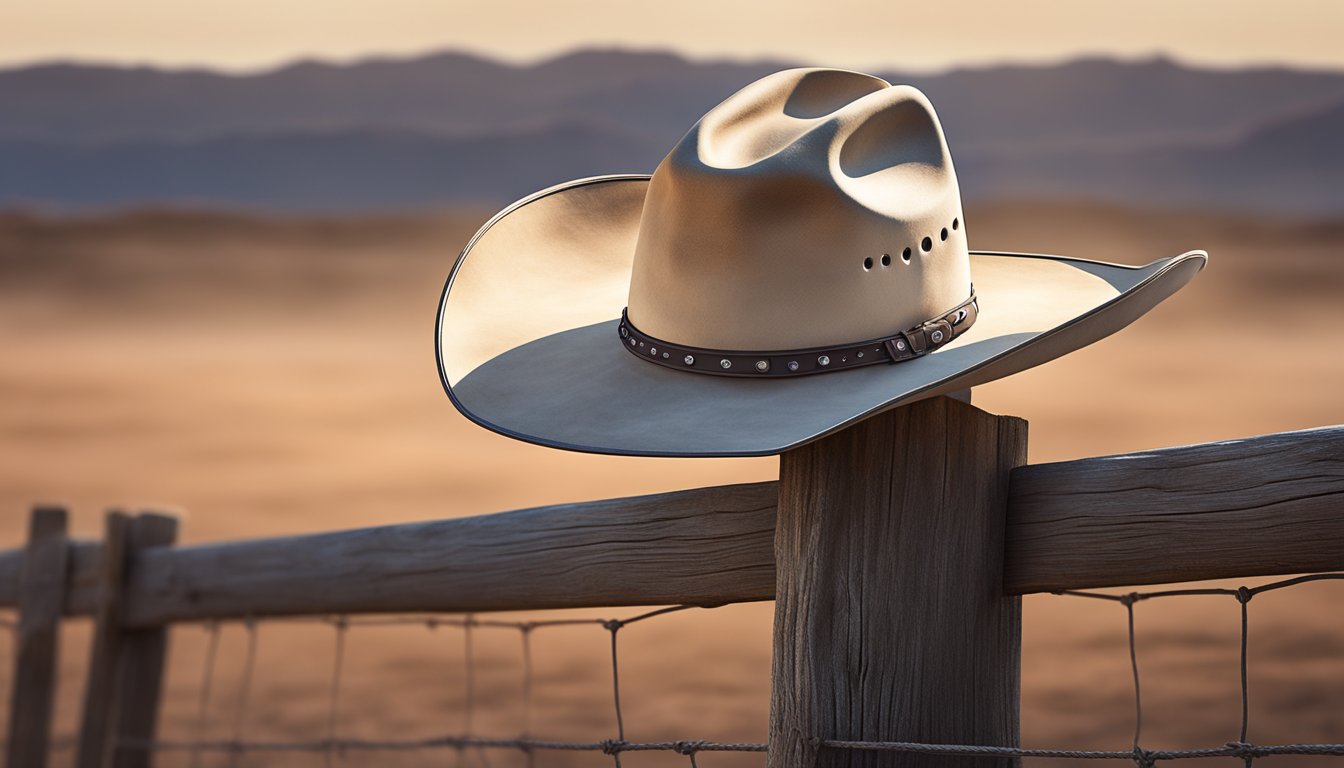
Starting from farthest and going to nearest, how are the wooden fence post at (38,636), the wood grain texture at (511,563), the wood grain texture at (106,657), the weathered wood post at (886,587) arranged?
the wooden fence post at (38,636) < the wood grain texture at (106,657) < the wood grain texture at (511,563) < the weathered wood post at (886,587)

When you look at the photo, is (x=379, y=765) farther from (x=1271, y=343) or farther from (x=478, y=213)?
(x=478, y=213)

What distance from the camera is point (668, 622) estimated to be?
9.43m

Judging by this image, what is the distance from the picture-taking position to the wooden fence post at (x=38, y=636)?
297 cm

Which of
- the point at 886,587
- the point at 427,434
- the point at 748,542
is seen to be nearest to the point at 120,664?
the point at 748,542

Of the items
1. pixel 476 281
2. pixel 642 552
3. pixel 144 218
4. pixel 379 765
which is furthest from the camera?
pixel 144 218

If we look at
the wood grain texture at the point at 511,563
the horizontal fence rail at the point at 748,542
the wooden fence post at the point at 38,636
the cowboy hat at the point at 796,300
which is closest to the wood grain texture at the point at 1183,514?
the horizontal fence rail at the point at 748,542

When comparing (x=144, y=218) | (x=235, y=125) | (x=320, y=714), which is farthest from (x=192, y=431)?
(x=235, y=125)

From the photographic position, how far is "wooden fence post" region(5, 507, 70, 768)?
2975mm

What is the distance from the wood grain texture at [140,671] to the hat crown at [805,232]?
194cm

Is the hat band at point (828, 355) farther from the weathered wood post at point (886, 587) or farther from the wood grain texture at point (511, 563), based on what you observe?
the wood grain texture at point (511, 563)

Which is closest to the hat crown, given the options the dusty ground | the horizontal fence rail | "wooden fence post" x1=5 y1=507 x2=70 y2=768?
the horizontal fence rail

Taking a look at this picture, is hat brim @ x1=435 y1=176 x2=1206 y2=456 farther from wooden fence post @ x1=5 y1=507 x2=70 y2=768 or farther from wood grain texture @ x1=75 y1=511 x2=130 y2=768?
wooden fence post @ x1=5 y1=507 x2=70 y2=768

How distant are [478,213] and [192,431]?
13.4 metres

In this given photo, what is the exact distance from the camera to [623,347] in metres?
1.28
